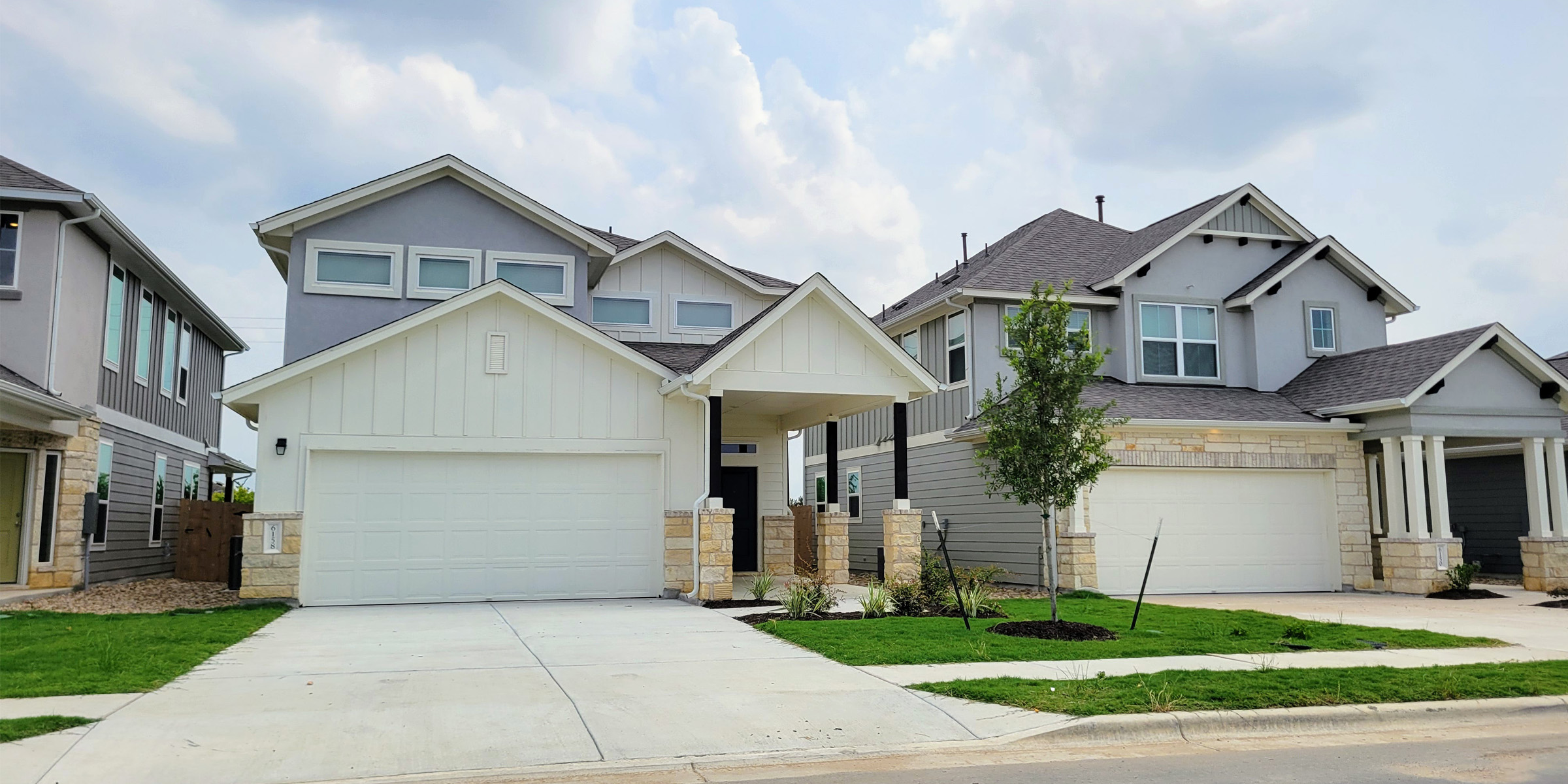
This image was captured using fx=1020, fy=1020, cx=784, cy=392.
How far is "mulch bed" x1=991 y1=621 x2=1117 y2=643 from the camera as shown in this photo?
34.8 ft

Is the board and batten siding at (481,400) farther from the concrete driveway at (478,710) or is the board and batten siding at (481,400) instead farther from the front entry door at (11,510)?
the front entry door at (11,510)

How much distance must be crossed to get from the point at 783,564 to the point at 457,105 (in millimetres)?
10902

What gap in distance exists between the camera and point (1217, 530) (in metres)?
17.8

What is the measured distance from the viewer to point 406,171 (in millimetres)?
17266

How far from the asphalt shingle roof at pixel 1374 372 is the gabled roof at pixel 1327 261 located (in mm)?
1403

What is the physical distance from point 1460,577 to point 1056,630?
1048 cm

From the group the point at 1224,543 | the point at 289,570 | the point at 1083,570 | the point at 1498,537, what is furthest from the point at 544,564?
the point at 1498,537

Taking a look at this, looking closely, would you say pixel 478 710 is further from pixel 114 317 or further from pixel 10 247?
pixel 114 317

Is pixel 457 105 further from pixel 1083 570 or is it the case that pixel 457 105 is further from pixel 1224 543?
pixel 1224 543

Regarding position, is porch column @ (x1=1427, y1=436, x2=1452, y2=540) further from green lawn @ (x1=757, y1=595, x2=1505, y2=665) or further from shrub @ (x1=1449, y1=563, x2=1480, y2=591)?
green lawn @ (x1=757, y1=595, x2=1505, y2=665)

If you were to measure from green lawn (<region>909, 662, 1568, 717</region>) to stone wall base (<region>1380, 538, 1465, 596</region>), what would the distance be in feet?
30.5

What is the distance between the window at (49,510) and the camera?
15562 mm

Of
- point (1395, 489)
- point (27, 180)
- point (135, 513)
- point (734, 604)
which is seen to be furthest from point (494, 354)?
point (1395, 489)

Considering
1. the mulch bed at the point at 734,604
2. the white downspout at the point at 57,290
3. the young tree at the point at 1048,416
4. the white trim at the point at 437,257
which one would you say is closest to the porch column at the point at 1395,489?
the young tree at the point at 1048,416
